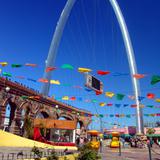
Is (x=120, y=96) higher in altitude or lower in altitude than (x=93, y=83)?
lower

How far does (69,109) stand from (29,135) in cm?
2169

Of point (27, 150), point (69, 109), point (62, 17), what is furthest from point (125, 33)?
point (27, 150)

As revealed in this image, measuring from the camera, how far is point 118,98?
24.1 metres

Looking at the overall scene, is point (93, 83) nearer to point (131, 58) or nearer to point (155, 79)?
point (155, 79)

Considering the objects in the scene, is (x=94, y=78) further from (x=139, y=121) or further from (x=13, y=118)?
(x=139, y=121)

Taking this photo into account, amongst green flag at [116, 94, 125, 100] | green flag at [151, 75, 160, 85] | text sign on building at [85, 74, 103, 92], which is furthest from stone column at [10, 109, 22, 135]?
green flag at [151, 75, 160, 85]

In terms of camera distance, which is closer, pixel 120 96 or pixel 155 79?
pixel 155 79

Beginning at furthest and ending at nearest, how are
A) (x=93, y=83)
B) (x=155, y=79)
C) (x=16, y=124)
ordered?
(x=16, y=124) → (x=93, y=83) → (x=155, y=79)

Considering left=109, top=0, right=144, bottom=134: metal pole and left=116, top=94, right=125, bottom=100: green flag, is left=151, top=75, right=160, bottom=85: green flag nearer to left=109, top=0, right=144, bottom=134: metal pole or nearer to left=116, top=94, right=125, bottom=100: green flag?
left=116, top=94, right=125, bottom=100: green flag

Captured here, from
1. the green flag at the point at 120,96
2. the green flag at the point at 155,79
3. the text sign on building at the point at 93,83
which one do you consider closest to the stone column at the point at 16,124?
the text sign on building at the point at 93,83

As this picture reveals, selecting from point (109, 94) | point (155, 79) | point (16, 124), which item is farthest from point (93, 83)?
point (16, 124)

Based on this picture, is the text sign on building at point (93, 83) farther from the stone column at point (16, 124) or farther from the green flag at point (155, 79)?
the stone column at point (16, 124)

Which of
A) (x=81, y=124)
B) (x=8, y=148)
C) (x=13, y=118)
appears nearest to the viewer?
(x=8, y=148)

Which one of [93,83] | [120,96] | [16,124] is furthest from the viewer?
[16,124]
